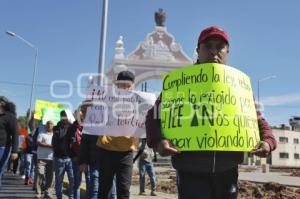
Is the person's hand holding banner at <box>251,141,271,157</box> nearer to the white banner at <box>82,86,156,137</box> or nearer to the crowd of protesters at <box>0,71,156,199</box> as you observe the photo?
the crowd of protesters at <box>0,71,156,199</box>

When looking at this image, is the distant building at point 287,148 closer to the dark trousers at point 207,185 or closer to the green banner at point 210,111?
the green banner at point 210,111

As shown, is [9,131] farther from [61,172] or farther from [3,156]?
[61,172]

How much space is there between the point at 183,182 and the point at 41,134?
7831 mm

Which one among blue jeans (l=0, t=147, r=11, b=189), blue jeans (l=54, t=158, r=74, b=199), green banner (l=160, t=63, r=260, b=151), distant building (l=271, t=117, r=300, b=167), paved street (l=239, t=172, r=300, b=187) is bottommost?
paved street (l=239, t=172, r=300, b=187)

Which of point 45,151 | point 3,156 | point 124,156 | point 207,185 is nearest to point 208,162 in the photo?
point 207,185

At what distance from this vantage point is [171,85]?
12.5 feet

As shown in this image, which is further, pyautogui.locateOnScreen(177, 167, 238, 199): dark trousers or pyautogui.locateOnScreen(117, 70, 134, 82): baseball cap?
pyautogui.locateOnScreen(117, 70, 134, 82): baseball cap

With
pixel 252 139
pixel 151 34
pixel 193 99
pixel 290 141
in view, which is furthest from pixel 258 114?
pixel 290 141

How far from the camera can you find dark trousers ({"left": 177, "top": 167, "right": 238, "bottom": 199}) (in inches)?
131

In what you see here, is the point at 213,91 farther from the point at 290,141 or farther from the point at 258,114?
the point at 290,141

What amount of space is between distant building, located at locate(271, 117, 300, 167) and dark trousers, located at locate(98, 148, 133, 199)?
80.5 m

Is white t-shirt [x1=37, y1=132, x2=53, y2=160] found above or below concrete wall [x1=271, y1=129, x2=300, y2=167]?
below

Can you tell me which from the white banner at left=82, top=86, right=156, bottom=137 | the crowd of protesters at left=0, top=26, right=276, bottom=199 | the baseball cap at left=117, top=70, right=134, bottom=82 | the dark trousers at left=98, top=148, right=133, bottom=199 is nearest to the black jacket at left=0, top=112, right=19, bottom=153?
the crowd of protesters at left=0, top=26, right=276, bottom=199

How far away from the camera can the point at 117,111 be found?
6.15m
